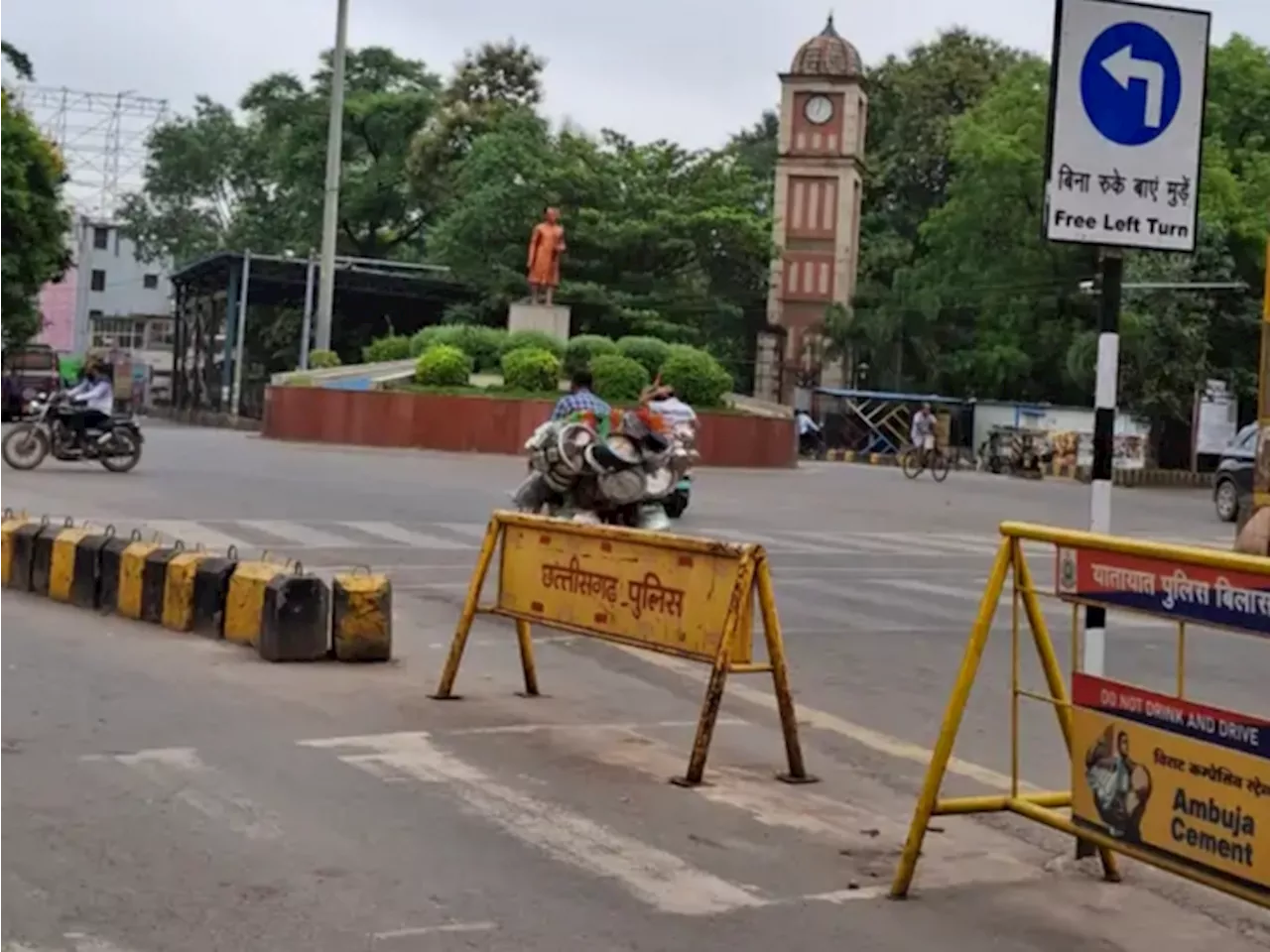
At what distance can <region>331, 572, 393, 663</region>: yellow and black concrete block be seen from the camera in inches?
402

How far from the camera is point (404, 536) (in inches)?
684

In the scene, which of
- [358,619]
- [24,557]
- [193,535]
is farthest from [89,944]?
[193,535]

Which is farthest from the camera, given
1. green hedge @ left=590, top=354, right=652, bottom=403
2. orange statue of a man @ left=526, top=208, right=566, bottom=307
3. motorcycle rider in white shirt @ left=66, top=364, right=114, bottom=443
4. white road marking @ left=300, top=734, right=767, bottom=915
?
orange statue of a man @ left=526, top=208, right=566, bottom=307

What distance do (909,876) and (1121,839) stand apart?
2.60ft

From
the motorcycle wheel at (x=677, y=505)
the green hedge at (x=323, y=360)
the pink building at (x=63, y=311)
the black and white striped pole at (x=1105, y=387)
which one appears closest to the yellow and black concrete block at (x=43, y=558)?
the black and white striped pole at (x=1105, y=387)

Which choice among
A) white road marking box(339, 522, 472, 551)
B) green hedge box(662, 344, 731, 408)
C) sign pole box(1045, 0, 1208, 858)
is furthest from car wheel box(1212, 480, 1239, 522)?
sign pole box(1045, 0, 1208, 858)

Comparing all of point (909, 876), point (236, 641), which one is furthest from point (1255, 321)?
point (909, 876)

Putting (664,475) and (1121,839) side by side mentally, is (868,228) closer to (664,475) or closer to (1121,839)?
(664,475)

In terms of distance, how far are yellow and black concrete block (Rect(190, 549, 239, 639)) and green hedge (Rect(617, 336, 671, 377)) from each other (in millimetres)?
29794

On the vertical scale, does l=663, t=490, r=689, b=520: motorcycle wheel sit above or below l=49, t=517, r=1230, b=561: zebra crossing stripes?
above

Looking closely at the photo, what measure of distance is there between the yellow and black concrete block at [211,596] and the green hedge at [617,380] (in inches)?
1064

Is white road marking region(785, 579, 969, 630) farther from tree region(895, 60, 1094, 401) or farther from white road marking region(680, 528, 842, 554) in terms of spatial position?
tree region(895, 60, 1094, 401)

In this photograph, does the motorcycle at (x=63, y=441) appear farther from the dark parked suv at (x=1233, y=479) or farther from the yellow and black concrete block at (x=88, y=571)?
the dark parked suv at (x=1233, y=479)

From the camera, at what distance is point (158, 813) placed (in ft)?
21.6
